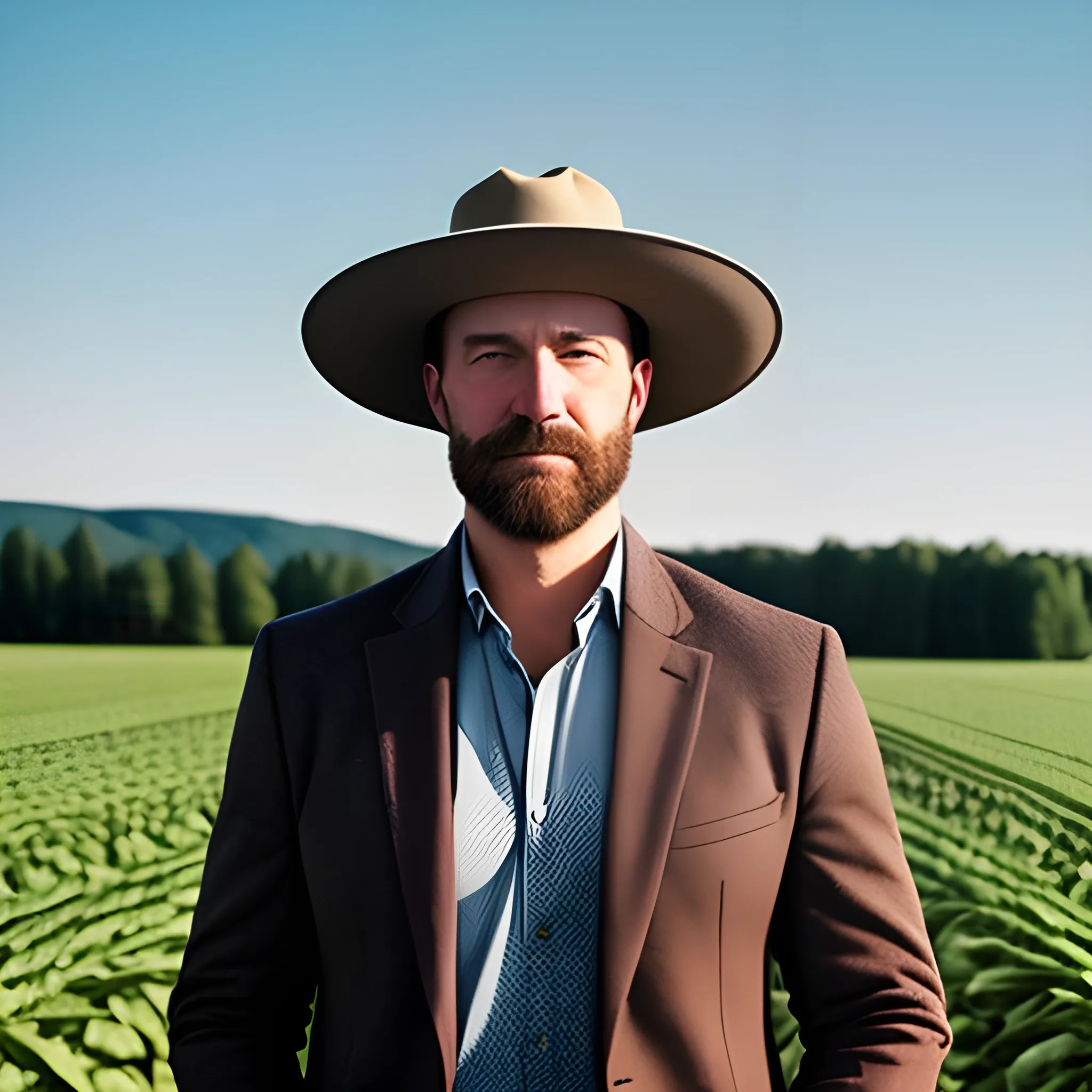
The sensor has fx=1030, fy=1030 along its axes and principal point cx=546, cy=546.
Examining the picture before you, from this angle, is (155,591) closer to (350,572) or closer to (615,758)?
(350,572)

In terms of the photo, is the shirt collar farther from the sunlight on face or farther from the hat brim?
the hat brim

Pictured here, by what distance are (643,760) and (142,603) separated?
15.0 metres

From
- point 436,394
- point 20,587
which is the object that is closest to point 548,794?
point 436,394

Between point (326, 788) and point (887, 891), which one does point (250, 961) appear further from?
point (887, 891)

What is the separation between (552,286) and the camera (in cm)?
232

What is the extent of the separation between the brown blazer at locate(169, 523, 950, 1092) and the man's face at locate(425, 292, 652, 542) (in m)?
0.27

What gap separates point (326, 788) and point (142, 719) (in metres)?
9.43

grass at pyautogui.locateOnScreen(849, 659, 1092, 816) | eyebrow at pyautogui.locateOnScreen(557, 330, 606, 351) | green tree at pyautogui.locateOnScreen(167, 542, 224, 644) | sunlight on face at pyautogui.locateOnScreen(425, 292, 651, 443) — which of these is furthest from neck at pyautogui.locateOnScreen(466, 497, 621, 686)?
green tree at pyautogui.locateOnScreen(167, 542, 224, 644)

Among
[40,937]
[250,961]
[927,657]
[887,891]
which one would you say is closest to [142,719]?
[40,937]

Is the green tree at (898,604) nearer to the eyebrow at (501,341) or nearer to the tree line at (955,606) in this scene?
the tree line at (955,606)

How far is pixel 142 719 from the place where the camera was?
10.8 meters

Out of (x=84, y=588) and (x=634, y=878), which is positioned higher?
(x=84, y=588)

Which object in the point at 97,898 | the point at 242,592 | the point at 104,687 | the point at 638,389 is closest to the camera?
the point at 638,389

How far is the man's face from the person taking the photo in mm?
2244
